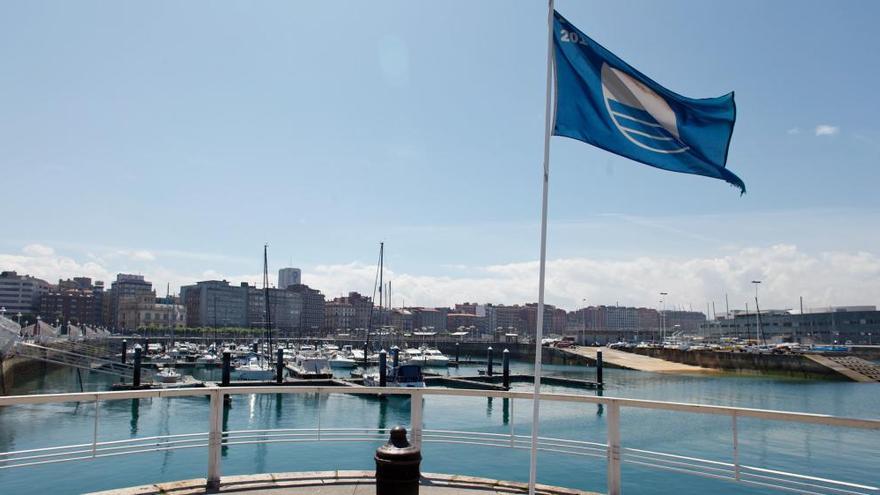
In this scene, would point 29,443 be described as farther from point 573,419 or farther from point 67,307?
point 67,307

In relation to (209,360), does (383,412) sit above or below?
above

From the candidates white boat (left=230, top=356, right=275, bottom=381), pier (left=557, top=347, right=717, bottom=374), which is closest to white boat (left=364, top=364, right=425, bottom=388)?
white boat (left=230, top=356, right=275, bottom=381)

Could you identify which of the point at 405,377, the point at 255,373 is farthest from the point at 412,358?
the point at 405,377

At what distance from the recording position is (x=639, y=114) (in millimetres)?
6961

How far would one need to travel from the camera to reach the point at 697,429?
33.3 metres

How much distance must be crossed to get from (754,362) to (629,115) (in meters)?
89.1

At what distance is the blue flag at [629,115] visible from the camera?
6.81m

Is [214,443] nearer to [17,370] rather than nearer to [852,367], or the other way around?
[17,370]

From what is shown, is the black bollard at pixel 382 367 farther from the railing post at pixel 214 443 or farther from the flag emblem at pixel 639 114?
the flag emblem at pixel 639 114

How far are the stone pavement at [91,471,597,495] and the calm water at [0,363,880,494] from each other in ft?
2.60

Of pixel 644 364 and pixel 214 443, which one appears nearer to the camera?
pixel 214 443

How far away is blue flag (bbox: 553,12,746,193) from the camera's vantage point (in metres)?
6.81

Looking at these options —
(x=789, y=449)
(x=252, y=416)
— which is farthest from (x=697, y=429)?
(x=252, y=416)

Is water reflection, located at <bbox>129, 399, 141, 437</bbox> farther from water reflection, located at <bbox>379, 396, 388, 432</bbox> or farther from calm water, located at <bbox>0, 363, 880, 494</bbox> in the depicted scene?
water reflection, located at <bbox>379, 396, 388, 432</bbox>
